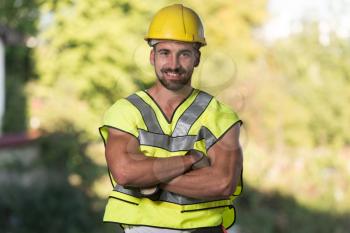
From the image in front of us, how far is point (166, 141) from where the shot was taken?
369cm

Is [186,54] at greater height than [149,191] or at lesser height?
greater

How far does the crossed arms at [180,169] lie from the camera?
11.8ft

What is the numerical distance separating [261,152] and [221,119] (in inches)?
1053

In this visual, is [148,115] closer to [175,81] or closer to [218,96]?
[175,81]

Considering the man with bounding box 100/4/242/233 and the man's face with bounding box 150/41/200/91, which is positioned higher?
the man's face with bounding box 150/41/200/91

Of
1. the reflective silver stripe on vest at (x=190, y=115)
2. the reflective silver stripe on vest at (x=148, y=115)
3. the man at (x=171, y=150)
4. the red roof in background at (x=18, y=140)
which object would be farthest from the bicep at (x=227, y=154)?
the red roof in background at (x=18, y=140)

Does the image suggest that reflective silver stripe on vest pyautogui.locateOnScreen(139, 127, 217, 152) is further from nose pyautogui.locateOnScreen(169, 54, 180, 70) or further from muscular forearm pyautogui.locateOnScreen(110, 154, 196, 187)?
nose pyautogui.locateOnScreen(169, 54, 180, 70)

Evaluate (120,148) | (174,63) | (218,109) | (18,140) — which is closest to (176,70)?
(174,63)

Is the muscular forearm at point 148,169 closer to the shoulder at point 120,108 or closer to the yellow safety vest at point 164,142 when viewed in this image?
the yellow safety vest at point 164,142

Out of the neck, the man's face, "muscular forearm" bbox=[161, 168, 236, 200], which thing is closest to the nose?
the man's face

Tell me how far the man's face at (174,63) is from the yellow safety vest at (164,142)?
12 cm

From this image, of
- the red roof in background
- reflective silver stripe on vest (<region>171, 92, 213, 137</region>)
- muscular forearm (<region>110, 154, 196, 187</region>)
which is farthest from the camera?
the red roof in background

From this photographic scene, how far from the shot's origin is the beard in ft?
12.2

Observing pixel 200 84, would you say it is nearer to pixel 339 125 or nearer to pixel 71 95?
pixel 71 95
